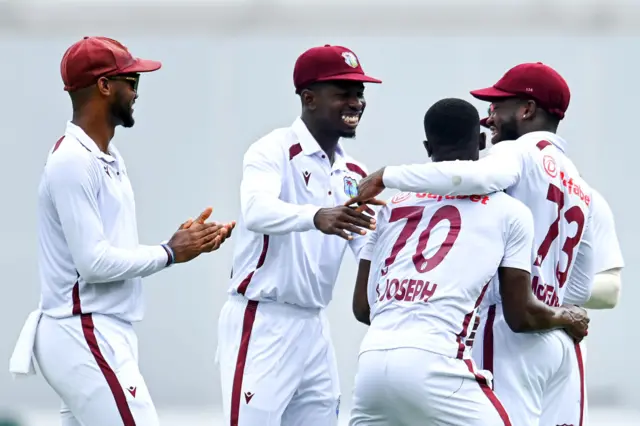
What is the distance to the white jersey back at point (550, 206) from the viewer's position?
522 centimetres

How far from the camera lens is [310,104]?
585cm

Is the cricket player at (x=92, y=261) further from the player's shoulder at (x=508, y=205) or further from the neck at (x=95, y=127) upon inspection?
the player's shoulder at (x=508, y=205)

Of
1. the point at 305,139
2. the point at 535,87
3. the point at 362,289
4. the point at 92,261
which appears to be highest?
the point at 535,87

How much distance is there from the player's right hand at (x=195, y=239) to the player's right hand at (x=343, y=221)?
38cm

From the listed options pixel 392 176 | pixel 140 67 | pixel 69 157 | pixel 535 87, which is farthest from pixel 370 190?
pixel 69 157

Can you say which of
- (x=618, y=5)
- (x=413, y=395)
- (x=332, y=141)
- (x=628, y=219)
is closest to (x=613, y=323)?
(x=628, y=219)

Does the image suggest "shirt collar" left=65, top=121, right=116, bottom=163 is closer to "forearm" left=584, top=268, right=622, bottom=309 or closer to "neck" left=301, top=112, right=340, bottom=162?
"neck" left=301, top=112, right=340, bottom=162

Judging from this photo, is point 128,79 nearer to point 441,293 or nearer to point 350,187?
point 350,187

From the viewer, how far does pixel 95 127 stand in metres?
5.07

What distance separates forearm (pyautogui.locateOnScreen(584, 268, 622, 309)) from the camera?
609cm

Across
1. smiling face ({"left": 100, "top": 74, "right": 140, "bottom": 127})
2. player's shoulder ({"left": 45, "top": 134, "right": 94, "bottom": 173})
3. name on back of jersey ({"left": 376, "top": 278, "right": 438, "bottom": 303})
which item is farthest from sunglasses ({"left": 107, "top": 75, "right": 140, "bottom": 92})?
name on back of jersey ({"left": 376, "top": 278, "right": 438, "bottom": 303})

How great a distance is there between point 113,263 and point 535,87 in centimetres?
181

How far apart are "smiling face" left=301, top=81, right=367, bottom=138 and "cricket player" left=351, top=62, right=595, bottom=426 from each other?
60 cm

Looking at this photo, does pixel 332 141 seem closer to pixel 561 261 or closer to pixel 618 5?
pixel 561 261
